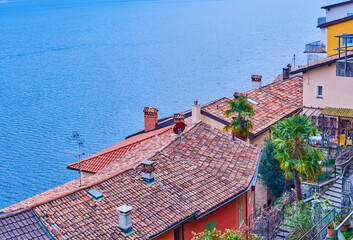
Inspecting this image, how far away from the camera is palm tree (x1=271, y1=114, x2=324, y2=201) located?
24.9m

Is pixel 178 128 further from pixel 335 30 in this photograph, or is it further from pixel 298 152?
pixel 335 30

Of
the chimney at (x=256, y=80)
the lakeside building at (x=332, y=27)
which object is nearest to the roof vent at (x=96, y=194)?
the chimney at (x=256, y=80)

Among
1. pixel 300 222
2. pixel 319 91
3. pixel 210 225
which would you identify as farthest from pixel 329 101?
pixel 300 222

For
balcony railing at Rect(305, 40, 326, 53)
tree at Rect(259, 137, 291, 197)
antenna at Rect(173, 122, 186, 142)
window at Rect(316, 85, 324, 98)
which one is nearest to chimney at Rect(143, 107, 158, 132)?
tree at Rect(259, 137, 291, 197)

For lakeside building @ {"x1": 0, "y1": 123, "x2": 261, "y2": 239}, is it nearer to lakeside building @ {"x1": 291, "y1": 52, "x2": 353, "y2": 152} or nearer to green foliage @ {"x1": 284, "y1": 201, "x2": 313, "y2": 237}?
green foliage @ {"x1": 284, "y1": 201, "x2": 313, "y2": 237}

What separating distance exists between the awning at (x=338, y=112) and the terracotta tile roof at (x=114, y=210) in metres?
17.3

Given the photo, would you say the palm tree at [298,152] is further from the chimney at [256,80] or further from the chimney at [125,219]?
the chimney at [256,80]

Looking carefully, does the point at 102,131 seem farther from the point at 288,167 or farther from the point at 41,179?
the point at 288,167

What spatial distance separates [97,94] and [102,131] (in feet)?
84.3

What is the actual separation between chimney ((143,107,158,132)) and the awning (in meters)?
12.3

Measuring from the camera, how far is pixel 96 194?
61.5 feet

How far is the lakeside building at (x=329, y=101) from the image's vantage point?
32.6 meters

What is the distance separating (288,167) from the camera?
2541 centimetres

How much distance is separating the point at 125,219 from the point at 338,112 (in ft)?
70.7
